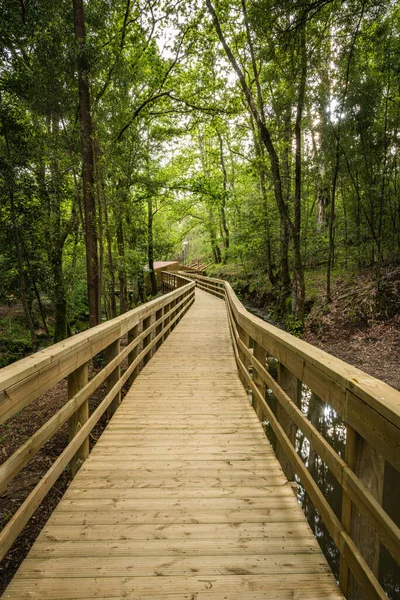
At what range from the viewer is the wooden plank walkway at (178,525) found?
1.60 meters

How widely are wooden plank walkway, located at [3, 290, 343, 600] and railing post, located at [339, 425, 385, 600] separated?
0.45ft

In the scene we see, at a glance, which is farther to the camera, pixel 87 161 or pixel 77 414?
pixel 87 161

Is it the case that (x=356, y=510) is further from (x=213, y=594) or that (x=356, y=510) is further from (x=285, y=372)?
(x=285, y=372)

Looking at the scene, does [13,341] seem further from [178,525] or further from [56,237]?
[178,525]

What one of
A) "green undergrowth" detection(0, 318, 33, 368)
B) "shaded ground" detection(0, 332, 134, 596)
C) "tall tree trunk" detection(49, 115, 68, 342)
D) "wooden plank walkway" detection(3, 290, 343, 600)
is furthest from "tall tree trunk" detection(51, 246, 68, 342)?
"wooden plank walkway" detection(3, 290, 343, 600)

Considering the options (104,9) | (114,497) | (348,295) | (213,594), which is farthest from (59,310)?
(213,594)

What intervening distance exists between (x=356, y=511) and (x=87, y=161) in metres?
8.97

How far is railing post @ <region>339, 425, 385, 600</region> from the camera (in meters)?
1.40

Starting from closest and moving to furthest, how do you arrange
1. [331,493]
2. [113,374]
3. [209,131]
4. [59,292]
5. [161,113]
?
[113,374]
[331,493]
[59,292]
[161,113]
[209,131]

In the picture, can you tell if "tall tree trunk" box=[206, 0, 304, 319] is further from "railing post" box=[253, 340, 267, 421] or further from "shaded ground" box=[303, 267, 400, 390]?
"railing post" box=[253, 340, 267, 421]

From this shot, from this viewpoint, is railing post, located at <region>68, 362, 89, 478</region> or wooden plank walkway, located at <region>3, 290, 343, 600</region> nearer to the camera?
wooden plank walkway, located at <region>3, 290, 343, 600</region>

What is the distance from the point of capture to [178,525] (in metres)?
2.04

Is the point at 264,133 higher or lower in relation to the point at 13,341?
higher

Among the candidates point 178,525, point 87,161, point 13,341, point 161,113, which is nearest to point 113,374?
point 178,525
